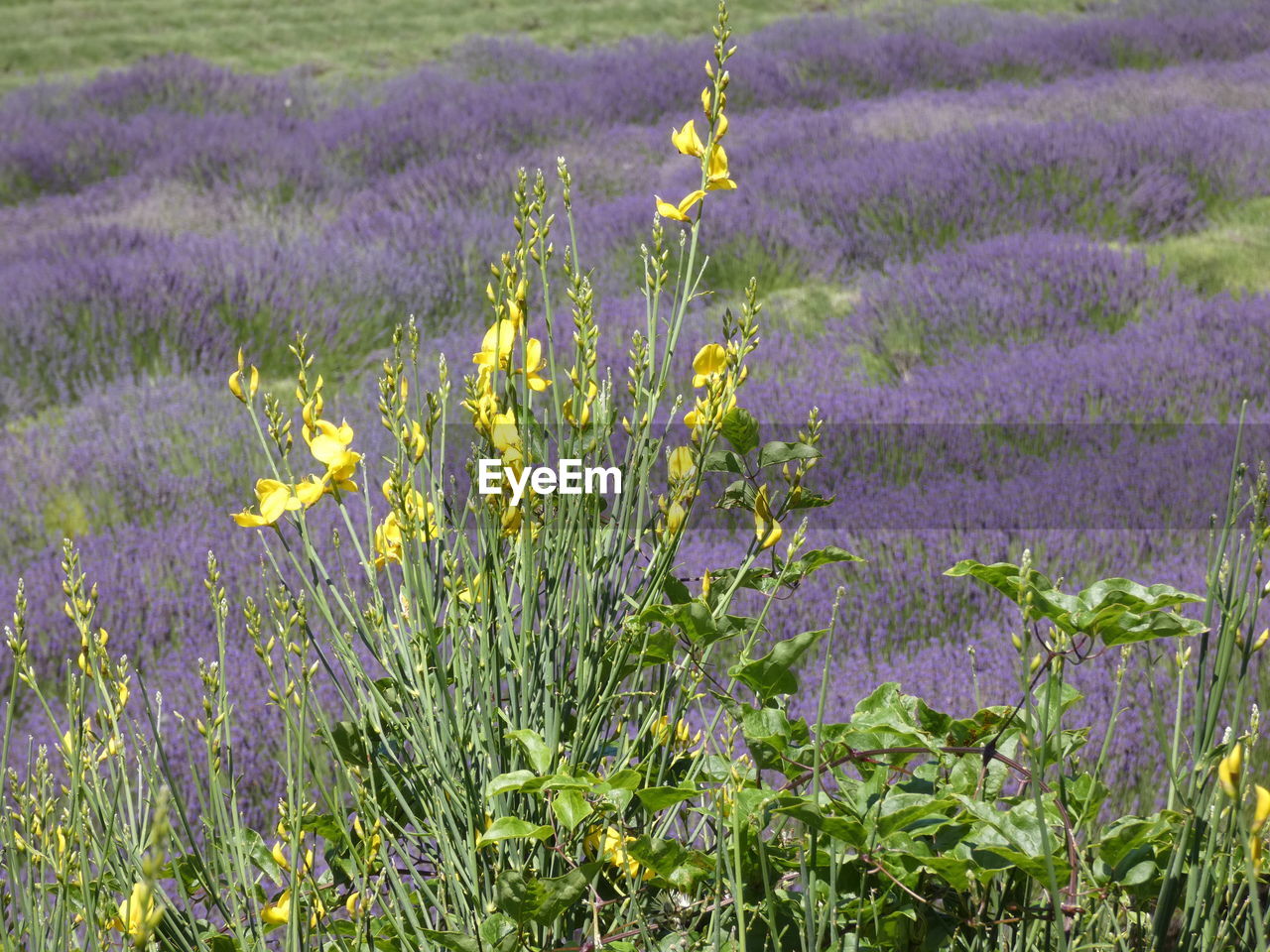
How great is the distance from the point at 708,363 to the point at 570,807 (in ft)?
1.26

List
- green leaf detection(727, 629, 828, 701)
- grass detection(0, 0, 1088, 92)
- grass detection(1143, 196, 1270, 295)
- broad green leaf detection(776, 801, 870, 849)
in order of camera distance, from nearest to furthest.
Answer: broad green leaf detection(776, 801, 870, 849)
green leaf detection(727, 629, 828, 701)
grass detection(1143, 196, 1270, 295)
grass detection(0, 0, 1088, 92)

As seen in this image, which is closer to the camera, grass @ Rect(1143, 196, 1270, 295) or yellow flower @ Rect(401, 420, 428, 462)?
yellow flower @ Rect(401, 420, 428, 462)

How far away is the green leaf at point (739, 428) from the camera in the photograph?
96cm

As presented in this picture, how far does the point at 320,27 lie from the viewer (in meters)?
11.3

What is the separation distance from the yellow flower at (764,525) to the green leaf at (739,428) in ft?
0.14

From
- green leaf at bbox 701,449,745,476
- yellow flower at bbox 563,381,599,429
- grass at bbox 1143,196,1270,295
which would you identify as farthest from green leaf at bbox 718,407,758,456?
grass at bbox 1143,196,1270,295

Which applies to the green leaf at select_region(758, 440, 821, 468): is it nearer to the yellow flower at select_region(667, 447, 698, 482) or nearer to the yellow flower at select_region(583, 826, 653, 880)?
the yellow flower at select_region(667, 447, 698, 482)

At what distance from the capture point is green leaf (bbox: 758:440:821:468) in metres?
0.94

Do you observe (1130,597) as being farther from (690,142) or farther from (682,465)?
(690,142)

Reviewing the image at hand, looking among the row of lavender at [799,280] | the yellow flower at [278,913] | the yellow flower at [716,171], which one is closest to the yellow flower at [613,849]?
the yellow flower at [278,913]

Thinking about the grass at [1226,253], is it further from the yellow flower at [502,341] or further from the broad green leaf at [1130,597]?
the yellow flower at [502,341]

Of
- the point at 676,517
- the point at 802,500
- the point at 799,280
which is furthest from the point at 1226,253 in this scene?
the point at 676,517

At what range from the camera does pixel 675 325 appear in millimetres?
1010

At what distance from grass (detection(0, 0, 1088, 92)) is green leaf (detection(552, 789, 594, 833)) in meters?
Result: 9.82
